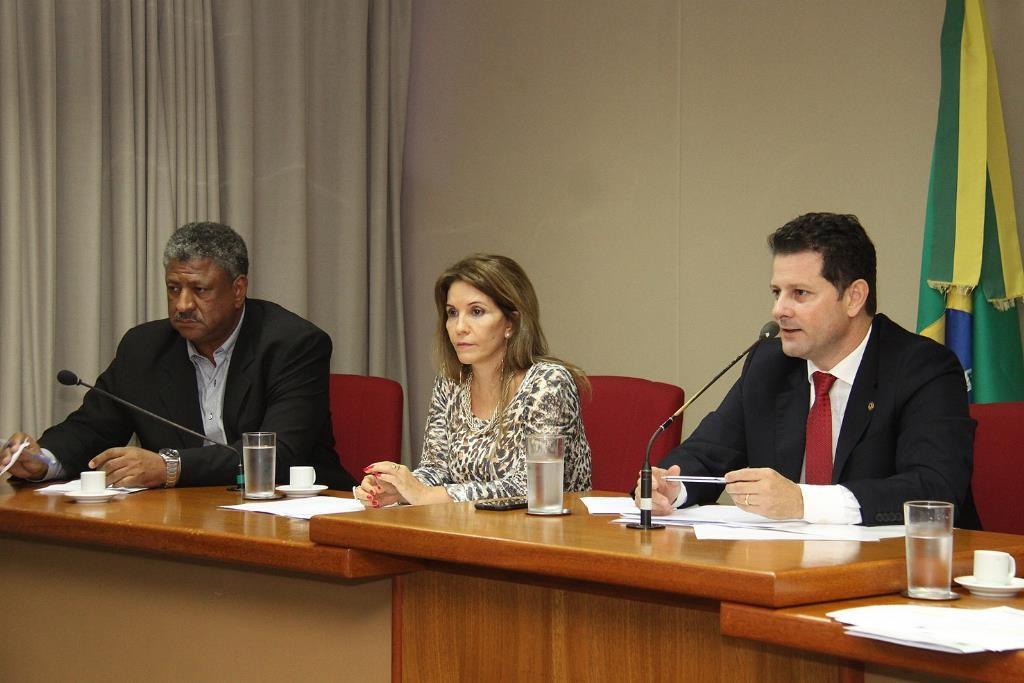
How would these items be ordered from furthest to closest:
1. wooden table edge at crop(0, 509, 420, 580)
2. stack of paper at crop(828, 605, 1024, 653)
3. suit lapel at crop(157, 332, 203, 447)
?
suit lapel at crop(157, 332, 203, 447) → wooden table edge at crop(0, 509, 420, 580) → stack of paper at crop(828, 605, 1024, 653)

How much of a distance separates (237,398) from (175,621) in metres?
1.05

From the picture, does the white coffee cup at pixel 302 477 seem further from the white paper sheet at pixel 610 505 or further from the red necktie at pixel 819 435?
the red necktie at pixel 819 435

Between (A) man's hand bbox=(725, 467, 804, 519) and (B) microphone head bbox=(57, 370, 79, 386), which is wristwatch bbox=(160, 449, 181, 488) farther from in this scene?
(A) man's hand bbox=(725, 467, 804, 519)

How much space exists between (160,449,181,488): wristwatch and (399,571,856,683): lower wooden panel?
1.06 metres

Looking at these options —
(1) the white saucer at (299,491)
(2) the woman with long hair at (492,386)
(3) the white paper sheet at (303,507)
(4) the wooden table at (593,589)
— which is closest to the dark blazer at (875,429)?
(4) the wooden table at (593,589)

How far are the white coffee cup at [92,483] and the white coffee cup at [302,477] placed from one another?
43cm

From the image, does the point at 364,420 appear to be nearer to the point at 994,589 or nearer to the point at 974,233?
the point at 974,233

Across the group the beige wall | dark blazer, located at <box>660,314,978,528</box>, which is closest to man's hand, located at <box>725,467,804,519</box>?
dark blazer, located at <box>660,314,978,528</box>

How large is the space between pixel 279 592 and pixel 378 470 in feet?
1.36

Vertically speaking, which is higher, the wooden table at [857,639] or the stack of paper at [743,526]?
the stack of paper at [743,526]

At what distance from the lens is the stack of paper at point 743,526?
6.39 ft

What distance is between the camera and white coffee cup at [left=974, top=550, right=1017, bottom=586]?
5.49ft

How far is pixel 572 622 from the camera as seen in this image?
1.93m

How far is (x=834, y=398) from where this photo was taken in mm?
2592
